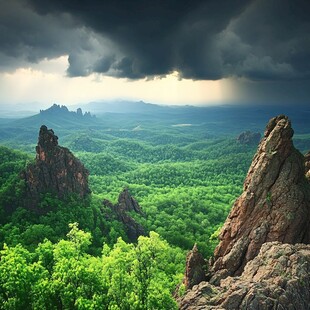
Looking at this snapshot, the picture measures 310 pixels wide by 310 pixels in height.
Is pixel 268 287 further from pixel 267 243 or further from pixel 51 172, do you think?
pixel 51 172

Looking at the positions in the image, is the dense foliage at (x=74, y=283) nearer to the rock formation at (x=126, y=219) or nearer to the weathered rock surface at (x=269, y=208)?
the weathered rock surface at (x=269, y=208)

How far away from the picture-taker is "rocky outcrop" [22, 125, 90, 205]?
85250mm

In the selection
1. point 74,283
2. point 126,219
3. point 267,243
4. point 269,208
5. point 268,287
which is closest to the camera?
point 268,287

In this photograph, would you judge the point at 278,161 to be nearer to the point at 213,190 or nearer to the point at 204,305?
the point at 204,305

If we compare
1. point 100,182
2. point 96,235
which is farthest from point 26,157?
point 96,235

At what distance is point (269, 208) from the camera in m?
42.4

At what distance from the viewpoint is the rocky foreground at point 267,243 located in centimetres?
2703

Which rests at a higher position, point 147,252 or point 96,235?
point 147,252

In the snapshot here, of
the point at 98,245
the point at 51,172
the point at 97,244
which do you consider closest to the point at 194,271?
the point at 98,245

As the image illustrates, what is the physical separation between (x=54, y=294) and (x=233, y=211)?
28.1 m

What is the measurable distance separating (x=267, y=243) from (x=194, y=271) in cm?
1110

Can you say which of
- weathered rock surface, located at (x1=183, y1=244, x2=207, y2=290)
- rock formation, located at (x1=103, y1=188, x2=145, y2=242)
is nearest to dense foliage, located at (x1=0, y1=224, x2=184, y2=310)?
weathered rock surface, located at (x1=183, y1=244, x2=207, y2=290)

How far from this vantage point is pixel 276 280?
28.3 meters

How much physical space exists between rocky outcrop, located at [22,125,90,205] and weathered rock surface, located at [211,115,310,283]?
56.9 metres
